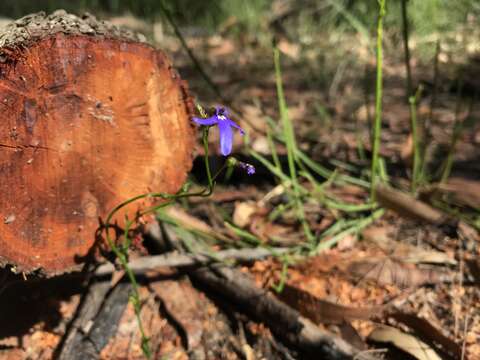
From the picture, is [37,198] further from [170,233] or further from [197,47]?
[197,47]

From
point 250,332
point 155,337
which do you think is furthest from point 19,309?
point 250,332

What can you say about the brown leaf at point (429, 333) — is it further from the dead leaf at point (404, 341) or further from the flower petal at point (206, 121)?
the flower petal at point (206, 121)

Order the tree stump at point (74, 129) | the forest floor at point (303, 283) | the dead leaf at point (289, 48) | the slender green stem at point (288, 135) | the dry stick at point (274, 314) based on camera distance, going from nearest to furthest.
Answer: the tree stump at point (74, 129)
the dry stick at point (274, 314)
the forest floor at point (303, 283)
the slender green stem at point (288, 135)
the dead leaf at point (289, 48)

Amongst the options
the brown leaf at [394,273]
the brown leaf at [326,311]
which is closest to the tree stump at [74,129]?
the brown leaf at [326,311]

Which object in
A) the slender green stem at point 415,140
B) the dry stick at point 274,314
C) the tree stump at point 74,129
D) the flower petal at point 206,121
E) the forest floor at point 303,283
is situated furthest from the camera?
the slender green stem at point 415,140

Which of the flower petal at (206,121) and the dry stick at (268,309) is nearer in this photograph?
the flower petal at (206,121)

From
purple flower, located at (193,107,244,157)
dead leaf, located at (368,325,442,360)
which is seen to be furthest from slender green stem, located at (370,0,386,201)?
purple flower, located at (193,107,244,157)

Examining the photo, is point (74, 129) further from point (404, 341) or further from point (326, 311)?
point (404, 341)

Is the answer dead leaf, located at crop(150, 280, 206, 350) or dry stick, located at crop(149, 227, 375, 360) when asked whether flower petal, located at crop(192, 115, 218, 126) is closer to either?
dry stick, located at crop(149, 227, 375, 360)
